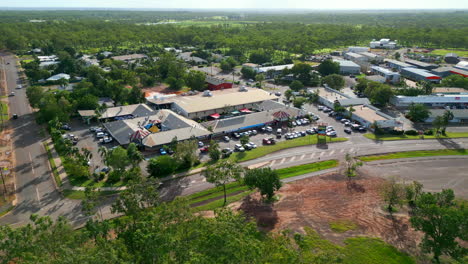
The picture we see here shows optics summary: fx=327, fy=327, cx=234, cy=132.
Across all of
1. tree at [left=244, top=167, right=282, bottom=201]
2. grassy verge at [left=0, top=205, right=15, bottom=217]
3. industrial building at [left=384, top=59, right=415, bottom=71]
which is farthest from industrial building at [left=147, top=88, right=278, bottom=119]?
industrial building at [left=384, top=59, right=415, bottom=71]

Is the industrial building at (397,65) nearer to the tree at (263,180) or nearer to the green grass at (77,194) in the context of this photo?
the tree at (263,180)

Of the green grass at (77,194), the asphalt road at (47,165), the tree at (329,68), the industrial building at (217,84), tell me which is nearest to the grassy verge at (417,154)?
the asphalt road at (47,165)

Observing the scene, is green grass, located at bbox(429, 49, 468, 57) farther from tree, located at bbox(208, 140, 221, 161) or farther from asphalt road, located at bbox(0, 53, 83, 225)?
asphalt road, located at bbox(0, 53, 83, 225)

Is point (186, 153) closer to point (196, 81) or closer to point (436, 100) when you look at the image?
point (196, 81)

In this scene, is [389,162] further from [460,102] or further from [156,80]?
[156,80]

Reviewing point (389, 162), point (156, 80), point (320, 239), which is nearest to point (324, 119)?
point (389, 162)

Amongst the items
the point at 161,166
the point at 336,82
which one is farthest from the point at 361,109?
the point at 161,166
